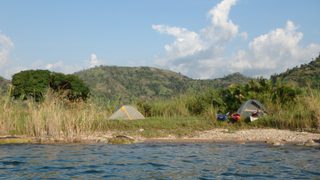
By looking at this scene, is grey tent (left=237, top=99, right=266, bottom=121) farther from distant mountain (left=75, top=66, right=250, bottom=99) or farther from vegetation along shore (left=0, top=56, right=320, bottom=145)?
distant mountain (left=75, top=66, right=250, bottom=99)

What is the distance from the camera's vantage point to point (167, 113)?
2559 centimetres

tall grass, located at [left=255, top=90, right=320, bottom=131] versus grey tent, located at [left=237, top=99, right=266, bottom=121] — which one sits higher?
grey tent, located at [left=237, top=99, right=266, bottom=121]

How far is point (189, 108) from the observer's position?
26188mm

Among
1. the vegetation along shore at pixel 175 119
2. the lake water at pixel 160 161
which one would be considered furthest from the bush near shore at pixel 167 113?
the lake water at pixel 160 161

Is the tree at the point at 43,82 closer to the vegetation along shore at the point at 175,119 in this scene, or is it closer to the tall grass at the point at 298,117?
the vegetation along shore at the point at 175,119

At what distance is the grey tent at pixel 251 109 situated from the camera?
21.7 metres

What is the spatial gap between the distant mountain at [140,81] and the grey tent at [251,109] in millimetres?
34372

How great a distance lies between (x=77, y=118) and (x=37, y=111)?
1.46 meters

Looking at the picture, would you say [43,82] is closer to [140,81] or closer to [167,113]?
[167,113]

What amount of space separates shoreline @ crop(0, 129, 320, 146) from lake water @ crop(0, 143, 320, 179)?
0.77 meters

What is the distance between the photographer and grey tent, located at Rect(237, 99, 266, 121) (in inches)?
856

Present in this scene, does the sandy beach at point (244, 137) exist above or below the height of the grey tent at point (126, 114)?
below

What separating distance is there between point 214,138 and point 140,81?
159 feet

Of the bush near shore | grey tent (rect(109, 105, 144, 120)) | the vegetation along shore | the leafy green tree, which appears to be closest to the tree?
the leafy green tree
